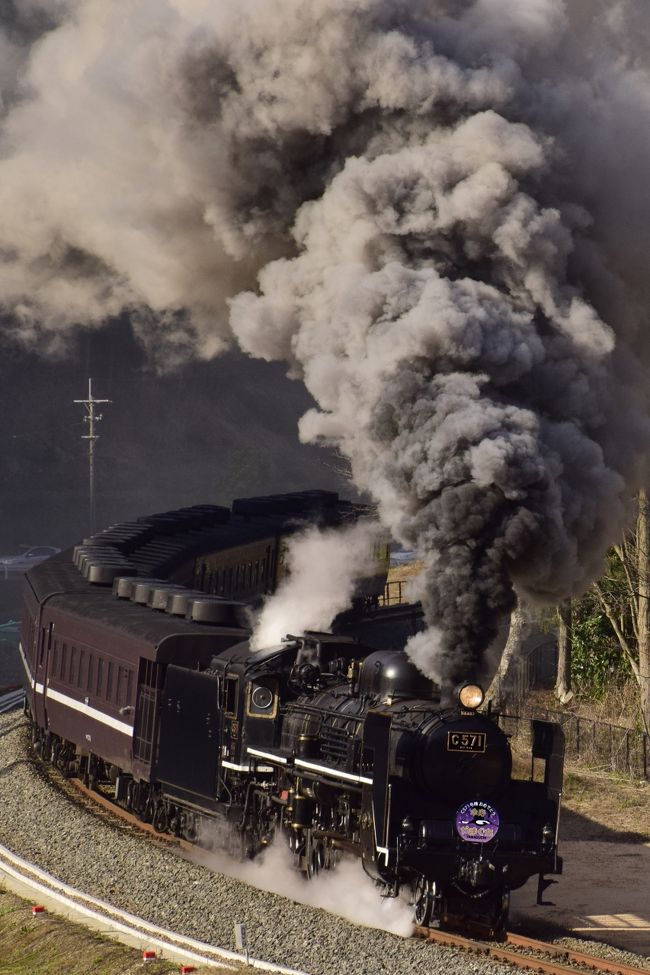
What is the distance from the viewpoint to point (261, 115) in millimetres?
17453

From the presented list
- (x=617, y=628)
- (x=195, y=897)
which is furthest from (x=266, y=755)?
(x=617, y=628)

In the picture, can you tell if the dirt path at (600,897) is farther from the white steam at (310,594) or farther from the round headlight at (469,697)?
the white steam at (310,594)

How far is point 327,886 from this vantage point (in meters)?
15.6

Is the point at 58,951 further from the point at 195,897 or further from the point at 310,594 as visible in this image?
the point at 310,594

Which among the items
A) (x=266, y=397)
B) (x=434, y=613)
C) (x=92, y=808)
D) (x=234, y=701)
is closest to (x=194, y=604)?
(x=234, y=701)

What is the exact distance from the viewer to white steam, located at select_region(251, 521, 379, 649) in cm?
1819

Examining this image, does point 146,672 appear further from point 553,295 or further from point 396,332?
point 553,295

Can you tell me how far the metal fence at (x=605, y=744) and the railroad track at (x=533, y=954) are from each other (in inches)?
442

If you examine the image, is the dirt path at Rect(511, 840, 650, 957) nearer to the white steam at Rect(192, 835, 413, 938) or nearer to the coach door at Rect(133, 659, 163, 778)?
the white steam at Rect(192, 835, 413, 938)

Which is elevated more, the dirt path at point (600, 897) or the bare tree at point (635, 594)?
the bare tree at point (635, 594)

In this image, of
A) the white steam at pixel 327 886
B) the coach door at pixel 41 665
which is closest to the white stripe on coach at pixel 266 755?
the white steam at pixel 327 886

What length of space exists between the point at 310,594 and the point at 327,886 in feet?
15.4

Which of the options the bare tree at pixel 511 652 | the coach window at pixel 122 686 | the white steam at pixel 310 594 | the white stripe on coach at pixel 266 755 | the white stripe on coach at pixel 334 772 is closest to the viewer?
the white stripe on coach at pixel 334 772

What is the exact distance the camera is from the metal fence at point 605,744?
82.7 feet
